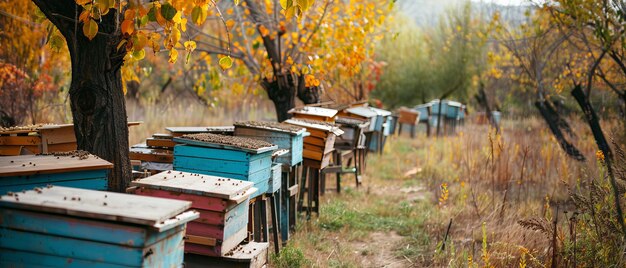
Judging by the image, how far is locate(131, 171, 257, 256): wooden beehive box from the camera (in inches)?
150

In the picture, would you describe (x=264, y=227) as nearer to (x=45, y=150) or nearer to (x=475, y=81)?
(x=45, y=150)

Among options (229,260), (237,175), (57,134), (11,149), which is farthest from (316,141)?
(229,260)

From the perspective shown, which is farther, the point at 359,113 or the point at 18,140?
the point at 359,113

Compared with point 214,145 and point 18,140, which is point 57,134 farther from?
point 214,145

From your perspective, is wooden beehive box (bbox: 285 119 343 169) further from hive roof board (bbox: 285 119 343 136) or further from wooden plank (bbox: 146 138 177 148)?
wooden plank (bbox: 146 138 177 148)

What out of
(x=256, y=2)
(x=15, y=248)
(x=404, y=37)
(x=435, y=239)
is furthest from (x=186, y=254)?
(x=404, y=37)

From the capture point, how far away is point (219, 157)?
197 inches

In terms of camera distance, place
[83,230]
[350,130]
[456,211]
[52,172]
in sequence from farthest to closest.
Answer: [350,130] → [456,211] → [52,172] → [83,230]

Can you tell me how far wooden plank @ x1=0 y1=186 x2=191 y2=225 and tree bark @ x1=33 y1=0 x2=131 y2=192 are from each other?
4.87 feet

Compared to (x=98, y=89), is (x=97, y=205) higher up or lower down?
lower down

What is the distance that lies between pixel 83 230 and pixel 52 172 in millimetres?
1091

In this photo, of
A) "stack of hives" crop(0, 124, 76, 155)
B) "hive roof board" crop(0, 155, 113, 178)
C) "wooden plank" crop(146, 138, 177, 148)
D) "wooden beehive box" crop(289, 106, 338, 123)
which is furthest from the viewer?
"wooden beehive box" crop(289, 106, 338, 123)

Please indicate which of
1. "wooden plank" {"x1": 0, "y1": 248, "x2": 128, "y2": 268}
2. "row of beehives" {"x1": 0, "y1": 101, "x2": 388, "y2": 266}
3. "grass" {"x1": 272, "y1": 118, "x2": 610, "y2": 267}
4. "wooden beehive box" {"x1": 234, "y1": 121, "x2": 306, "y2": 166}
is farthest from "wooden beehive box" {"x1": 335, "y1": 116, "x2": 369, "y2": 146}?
"wooden plank" {"x1": 0, "y1": 248, "x2": 128, "y2": 268}

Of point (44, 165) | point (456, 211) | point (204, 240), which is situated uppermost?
point (44, 165)
